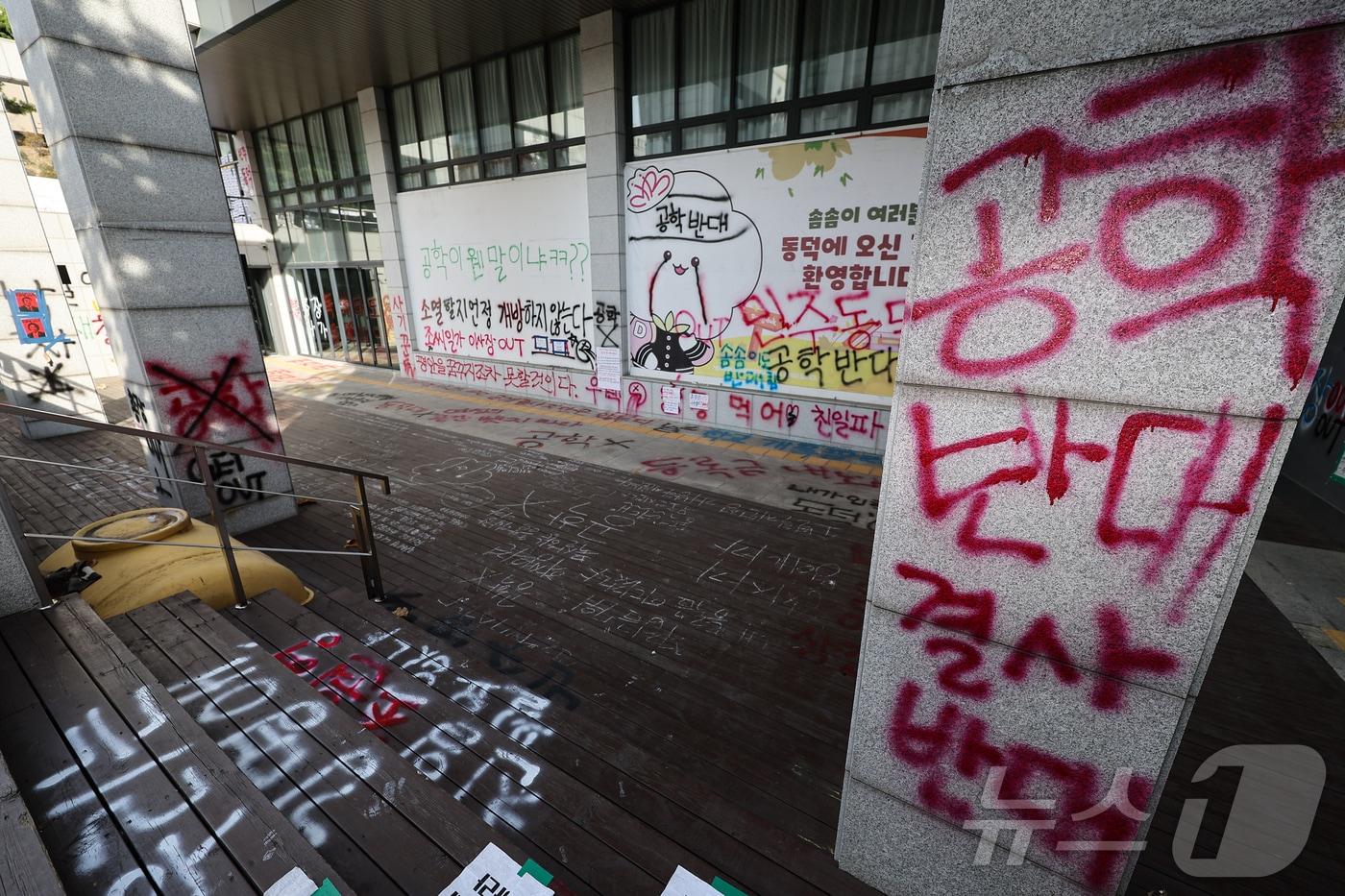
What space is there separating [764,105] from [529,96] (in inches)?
204

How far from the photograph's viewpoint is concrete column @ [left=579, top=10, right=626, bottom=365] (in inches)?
378

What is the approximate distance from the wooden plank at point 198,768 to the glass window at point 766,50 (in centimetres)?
984

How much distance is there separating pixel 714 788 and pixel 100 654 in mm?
3422

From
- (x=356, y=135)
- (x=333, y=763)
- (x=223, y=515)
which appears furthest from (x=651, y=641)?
(x=356, y=135)

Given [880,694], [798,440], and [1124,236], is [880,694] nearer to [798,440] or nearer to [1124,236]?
[1124,236]

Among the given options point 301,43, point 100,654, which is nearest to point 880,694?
point 100,654

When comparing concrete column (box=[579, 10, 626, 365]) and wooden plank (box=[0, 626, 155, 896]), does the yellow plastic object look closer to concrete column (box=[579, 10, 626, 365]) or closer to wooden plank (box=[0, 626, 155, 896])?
wooden plank (box=[0, 626, 155, 896])

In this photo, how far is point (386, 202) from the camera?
14.0 meters

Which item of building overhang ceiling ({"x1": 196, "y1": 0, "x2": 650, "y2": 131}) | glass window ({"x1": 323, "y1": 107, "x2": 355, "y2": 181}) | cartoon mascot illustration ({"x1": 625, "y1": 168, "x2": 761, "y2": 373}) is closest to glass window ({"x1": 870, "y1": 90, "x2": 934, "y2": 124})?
cartoon mascot illustration ({"x1": 625, "y1": 168, "x2": 761, "y2": 373})

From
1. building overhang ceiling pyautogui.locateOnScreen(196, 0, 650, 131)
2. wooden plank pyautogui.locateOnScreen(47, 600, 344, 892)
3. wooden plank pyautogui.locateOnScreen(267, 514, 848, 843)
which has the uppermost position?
building overhang ceiling pyautogui.locateOnScreen(196, 0, 650, 131)

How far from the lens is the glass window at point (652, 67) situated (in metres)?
9.44

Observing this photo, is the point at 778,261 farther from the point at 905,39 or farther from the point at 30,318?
the point at 30,318

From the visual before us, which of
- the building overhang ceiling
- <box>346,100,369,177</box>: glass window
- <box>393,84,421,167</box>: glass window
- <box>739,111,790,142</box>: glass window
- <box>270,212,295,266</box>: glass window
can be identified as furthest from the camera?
<box>270,212,295,266</box>: glass window

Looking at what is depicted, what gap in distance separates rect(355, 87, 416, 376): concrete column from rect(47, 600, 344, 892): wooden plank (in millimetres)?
12892
